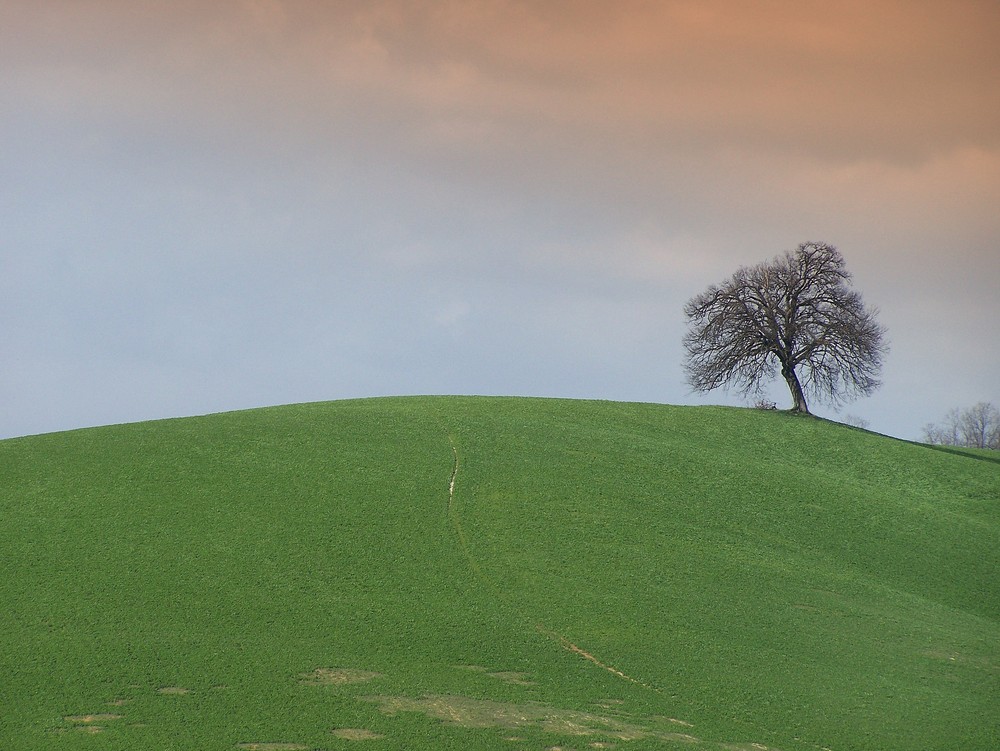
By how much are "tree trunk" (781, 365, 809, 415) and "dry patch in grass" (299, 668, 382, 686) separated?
144 ft

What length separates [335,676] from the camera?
2225 cm

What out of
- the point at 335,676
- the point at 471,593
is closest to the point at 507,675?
the point at 335,676

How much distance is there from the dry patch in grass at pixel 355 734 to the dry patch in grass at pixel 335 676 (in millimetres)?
2513

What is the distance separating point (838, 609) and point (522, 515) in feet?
37.7

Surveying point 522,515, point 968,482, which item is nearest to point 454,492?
point 522,515

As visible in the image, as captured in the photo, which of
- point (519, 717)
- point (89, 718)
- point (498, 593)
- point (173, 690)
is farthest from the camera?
point (498, 593)

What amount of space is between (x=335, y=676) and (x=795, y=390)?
45.0 meters

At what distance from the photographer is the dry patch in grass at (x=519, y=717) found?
2017 centimetres

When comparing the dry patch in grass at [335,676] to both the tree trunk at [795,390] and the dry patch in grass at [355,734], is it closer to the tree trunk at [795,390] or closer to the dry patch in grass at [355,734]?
the dry patch in grass at [355,734]

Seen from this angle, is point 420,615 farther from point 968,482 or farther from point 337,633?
point 968,482

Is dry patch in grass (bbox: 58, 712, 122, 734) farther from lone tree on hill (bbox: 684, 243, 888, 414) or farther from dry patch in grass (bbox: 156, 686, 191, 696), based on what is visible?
lone tree on hill (bbox: 684, 243, 888, 414)

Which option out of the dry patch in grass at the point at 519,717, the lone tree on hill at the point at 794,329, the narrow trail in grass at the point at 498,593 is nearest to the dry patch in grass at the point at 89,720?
the dry patch in grass at the point at 519,717

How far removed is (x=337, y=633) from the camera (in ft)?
81.6

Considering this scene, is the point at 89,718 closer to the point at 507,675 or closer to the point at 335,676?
the point at 335,676
